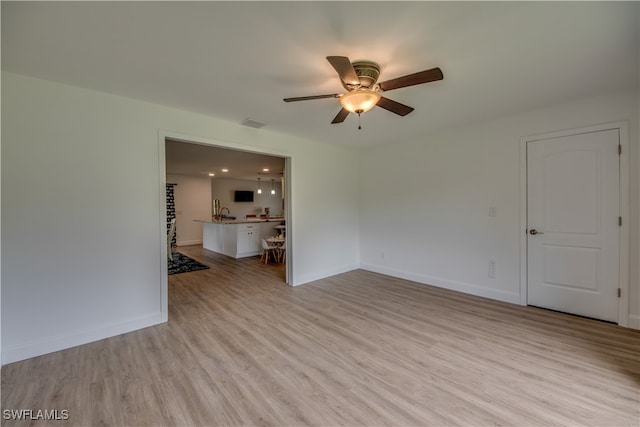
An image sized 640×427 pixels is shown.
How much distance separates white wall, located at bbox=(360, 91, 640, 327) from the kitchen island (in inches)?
126

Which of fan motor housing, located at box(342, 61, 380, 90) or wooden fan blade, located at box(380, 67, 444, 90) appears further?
fan motor housing, located at box(342, 61, 380, 90)

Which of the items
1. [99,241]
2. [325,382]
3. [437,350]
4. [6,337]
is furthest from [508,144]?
[6,337]

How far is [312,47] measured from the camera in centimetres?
188

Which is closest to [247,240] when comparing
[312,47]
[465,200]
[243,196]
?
[243,196]

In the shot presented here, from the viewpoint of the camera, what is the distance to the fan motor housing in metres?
2.03

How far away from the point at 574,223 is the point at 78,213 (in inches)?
205

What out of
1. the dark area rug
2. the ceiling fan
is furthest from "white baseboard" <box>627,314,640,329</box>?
the dark area rug

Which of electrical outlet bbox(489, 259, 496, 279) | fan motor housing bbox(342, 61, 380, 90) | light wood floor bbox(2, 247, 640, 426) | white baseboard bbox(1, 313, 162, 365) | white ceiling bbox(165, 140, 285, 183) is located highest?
white ceiling bbox(165, 140, 285, 183)

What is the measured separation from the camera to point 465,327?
9.07 ft

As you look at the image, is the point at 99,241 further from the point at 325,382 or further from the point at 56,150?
the point at 325,382

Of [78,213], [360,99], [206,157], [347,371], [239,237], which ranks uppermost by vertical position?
[206,157]

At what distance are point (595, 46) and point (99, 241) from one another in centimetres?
446

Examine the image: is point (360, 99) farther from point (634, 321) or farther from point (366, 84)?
point (634, 321)

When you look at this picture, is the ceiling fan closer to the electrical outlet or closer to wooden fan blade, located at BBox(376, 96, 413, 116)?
→ wooden fan blade, located at BBox(376, 96, 413, 116)
